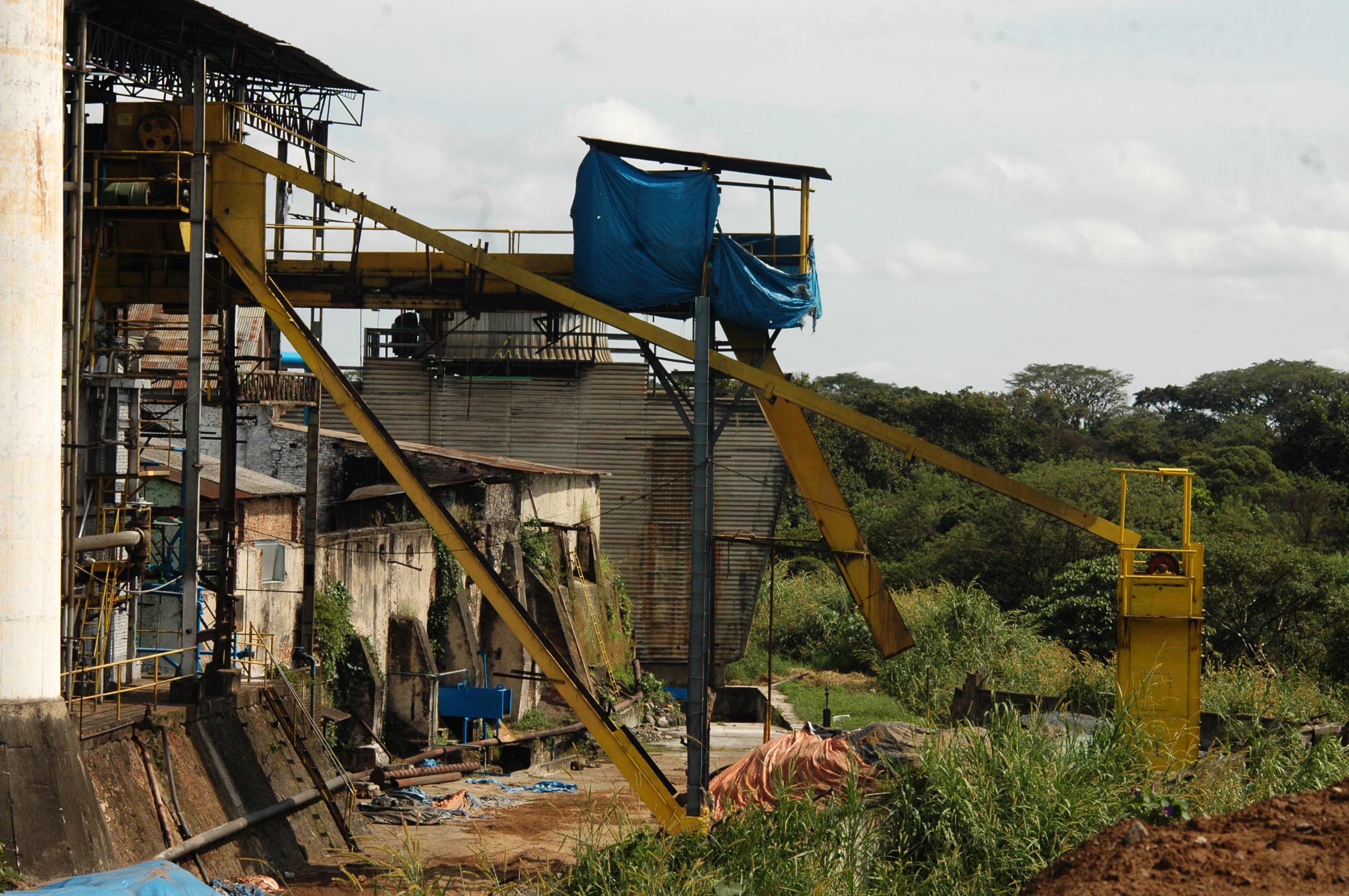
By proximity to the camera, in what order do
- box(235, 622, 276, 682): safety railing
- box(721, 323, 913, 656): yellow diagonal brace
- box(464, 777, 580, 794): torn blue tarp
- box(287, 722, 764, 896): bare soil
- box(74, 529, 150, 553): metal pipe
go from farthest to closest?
box(464, 777, 580, 794): torn blue tarp
box(235, 622, 276, 682): safety railing
box(721, 323, 913, 656): yellow diagonal brace
box(74, 529, 150, 553): metal pipe
box(287, 722, 764, 896): bare soil

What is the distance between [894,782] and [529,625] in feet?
15.9

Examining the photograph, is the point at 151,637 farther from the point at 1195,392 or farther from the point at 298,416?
the point at 1195,392

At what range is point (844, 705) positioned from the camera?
28.0 metres

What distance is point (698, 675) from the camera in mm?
13766

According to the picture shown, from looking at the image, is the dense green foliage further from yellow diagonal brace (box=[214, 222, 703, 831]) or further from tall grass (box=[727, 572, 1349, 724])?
yellow diagonal brace (box=[214, 222, 703, 831])

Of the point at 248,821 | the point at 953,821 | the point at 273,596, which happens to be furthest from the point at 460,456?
the point at 953,821

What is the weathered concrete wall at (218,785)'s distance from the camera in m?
11.8

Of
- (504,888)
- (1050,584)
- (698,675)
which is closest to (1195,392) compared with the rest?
(1050,584)

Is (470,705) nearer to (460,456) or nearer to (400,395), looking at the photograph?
(460,456)

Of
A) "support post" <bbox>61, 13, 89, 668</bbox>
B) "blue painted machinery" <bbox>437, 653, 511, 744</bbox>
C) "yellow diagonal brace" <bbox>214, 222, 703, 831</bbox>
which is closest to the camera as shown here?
"support post" <bbox>61, 13, 89, 668</bbox>

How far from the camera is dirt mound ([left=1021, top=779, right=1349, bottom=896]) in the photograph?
641 cm

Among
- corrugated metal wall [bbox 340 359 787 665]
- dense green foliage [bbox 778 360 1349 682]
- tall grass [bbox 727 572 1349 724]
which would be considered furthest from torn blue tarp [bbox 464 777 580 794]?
dense green foliage [bbox 778 360 1349 682]

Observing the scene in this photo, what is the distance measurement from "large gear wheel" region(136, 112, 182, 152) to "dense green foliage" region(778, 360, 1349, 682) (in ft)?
60.9

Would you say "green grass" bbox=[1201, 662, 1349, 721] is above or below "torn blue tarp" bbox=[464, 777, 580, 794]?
above
